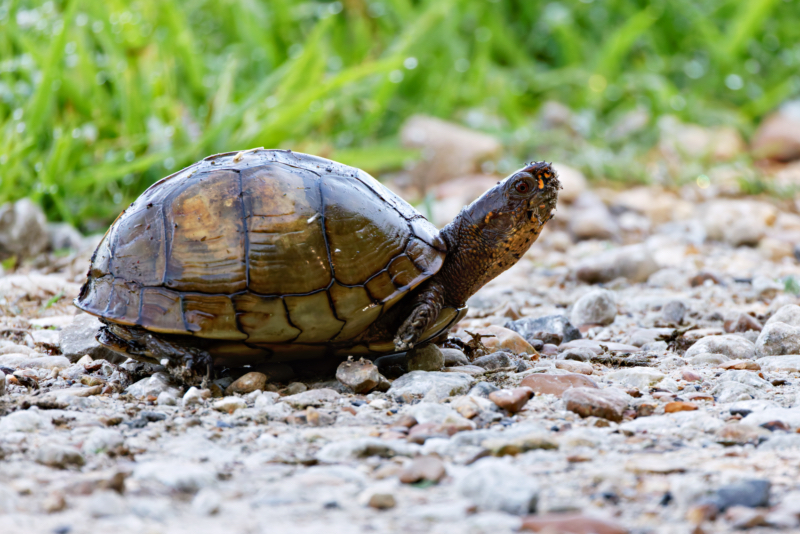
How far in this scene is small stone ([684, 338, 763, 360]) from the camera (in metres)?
2.73

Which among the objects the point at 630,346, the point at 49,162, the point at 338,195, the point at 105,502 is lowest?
the point at 105,502

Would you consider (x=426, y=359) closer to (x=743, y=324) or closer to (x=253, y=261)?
(x=253, y=261)

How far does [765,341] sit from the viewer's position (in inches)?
108

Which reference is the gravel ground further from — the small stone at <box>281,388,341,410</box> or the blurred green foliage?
the blurred green foliage

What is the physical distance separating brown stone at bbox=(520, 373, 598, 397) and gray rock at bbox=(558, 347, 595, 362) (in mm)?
427

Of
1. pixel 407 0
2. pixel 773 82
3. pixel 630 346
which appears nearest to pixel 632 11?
pixel 773 82

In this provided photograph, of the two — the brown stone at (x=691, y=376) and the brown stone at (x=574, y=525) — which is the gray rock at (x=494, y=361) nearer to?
the brown stone at (x=691, y=376)

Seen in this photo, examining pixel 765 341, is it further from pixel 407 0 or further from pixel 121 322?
pixel 407 0

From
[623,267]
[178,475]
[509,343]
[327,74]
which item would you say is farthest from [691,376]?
[327,74]

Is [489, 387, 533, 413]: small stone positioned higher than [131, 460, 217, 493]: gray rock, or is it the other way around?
[489, 387, 533, 413]: small stone

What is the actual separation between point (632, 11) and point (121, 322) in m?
8.11

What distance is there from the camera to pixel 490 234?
267 centimetres

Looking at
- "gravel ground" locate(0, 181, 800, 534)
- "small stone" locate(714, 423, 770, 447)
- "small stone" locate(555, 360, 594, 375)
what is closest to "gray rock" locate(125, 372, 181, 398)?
"gravel ground" locate(0, 181, 800, 534)

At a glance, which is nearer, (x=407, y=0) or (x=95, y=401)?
(x=95, y=401)
